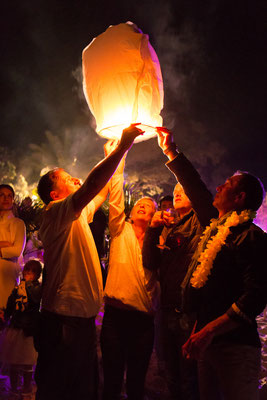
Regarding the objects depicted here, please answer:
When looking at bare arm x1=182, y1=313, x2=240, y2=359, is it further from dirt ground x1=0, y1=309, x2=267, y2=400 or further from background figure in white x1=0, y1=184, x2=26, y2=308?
background figure in white x1=0, y1=184, x2=26, y2=308

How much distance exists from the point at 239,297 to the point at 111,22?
430 inches

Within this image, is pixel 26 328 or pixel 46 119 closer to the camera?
pixel 26 328

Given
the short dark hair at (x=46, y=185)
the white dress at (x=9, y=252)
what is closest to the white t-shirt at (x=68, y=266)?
the short dark hair at (x=46, y=185)

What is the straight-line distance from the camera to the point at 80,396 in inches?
65.9

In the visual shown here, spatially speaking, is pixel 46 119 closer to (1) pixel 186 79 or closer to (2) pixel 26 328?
(1) pixel 186 79

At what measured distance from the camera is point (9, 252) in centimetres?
360

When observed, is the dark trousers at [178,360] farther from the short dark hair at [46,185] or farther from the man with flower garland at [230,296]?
the short dark hair at [46,185]

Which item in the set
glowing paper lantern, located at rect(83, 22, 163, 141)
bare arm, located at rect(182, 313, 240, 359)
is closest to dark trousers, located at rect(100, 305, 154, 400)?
bare arm, located at rect(182, 313, 240, 359)

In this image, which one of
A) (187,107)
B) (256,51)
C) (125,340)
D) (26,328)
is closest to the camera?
(125,340)

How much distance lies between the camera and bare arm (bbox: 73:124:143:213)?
167cm

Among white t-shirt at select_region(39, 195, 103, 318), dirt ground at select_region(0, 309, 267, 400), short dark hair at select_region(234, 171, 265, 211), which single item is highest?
short dark hair at select_region(234, 171, 265, 211)

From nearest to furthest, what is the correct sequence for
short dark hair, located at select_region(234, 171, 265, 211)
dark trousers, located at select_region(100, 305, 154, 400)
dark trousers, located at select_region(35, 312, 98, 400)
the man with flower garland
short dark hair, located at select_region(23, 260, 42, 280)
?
the man with flower garland
dark trousers, located at select_region(35, 312, 98, 400)
short dark hair, located at select_region(234, 171, 265, 211)
dark trousers, located at select_region(100, 305, 154, 400)
short dark hair, located at select_region(23, 260, 42, 280)

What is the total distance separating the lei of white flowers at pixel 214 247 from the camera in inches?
67.6

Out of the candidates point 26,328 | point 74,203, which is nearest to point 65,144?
point 26,328
